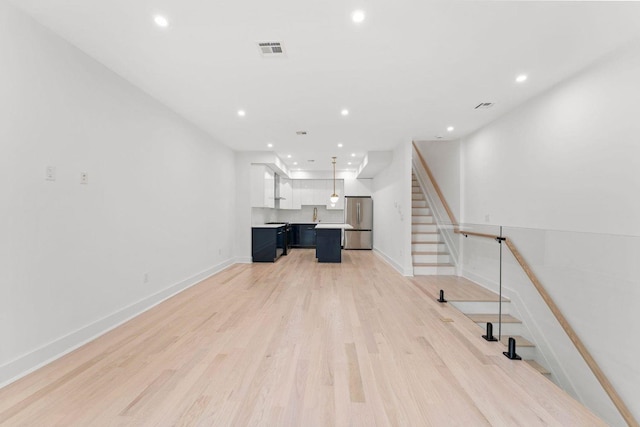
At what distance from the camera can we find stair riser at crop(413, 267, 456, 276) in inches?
178

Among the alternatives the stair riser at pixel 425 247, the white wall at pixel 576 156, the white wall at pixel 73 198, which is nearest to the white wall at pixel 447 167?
the stair riser at pixel 425 247

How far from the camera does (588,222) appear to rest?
2885 mm

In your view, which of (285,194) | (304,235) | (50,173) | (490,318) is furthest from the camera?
(304,235)

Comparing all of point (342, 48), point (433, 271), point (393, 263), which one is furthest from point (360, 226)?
point (342, 48)

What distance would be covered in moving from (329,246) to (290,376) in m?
5.00

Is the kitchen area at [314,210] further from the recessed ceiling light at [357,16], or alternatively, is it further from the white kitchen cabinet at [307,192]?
the recessed ceiling light at [357,16]

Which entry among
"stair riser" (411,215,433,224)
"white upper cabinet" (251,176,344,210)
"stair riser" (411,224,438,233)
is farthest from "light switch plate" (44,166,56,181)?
"white upper cabinet" (251,176,344,210)

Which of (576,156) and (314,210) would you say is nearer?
(576,156)

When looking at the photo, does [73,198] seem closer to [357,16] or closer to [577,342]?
[357,16]

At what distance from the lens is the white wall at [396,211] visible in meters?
5.52

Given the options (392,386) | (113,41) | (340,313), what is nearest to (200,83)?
(113,41)

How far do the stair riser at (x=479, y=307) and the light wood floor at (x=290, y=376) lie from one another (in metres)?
0.17

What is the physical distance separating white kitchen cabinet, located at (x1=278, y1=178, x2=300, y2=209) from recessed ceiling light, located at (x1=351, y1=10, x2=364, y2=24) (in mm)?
6826

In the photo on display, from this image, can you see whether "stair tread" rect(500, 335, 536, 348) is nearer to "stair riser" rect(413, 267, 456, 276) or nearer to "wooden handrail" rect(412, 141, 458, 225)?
"stair riser" rect(413, 267, 456, 276)
